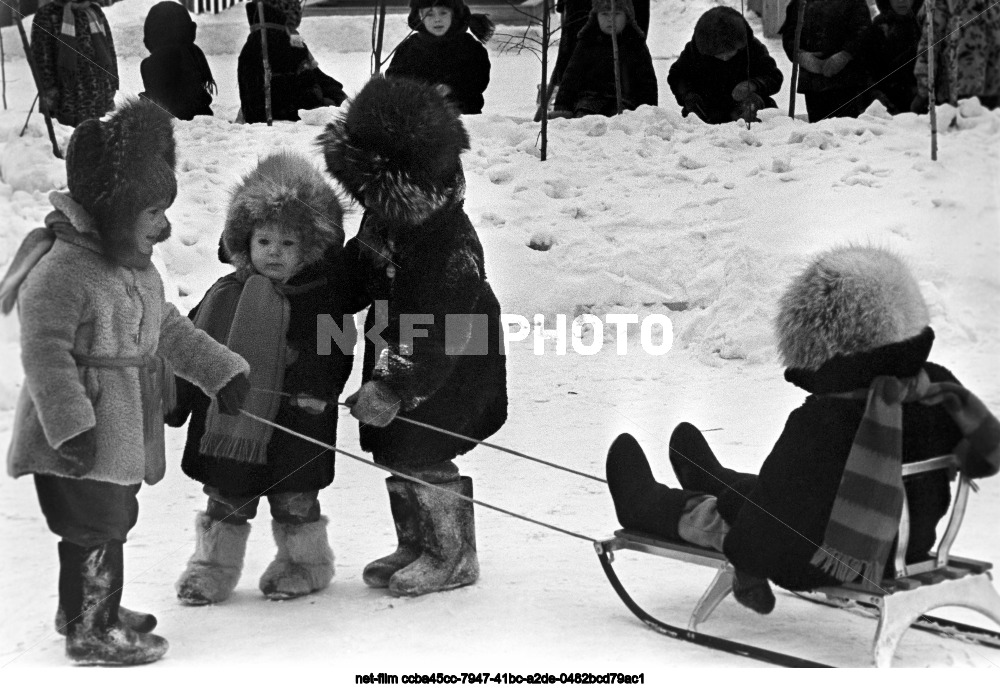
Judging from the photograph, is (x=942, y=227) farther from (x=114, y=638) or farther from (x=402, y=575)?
(x=114, y=638)

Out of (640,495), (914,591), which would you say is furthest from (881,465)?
(640,495)

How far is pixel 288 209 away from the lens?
187cm

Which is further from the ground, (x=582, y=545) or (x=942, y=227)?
(x=942, y=227)

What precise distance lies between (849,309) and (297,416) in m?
0.82

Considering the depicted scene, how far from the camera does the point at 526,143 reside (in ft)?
8.57

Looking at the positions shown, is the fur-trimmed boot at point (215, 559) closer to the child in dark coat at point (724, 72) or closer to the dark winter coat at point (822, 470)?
the dark winter coat at point (822, 470)

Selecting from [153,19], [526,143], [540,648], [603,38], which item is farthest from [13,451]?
[603,38]

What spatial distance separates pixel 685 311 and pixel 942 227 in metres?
0.52

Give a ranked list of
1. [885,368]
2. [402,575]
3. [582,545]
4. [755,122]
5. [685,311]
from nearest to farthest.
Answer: [885,368] → [402,575] → [582,545] → [685,311] → [755,122]

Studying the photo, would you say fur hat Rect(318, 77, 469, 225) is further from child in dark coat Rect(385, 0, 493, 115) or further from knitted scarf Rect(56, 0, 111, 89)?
knitted scarf Rect(56, 0, 111, 89)

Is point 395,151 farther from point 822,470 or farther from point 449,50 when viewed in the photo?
point 822,470

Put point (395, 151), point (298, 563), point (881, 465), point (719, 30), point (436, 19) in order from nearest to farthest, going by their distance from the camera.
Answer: point (881, 465), point (395, 151), point (298, 563), point (436, 19), point (719, 30)

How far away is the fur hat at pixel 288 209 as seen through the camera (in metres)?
1.87

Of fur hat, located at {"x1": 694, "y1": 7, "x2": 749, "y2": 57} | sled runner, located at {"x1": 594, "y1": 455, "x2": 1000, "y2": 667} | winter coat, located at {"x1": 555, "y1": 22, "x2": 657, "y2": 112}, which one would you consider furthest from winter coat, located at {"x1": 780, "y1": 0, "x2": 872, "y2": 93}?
sled runner, located at {"x1": 594, "y1": 455, "x2": 1000, "y2": 667}
